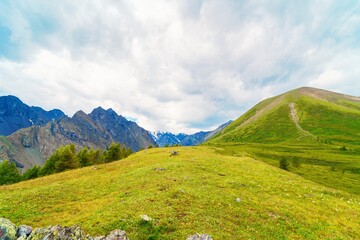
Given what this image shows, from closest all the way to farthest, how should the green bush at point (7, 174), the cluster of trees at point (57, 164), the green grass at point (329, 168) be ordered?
the green grass at point (329, 168) → the cluster of trees at point (57, 164) → the green bush at point (7, 174)

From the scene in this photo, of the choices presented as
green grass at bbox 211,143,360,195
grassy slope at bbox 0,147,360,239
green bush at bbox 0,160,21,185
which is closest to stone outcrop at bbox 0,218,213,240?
grassy slope at bbox 0,147,360,239

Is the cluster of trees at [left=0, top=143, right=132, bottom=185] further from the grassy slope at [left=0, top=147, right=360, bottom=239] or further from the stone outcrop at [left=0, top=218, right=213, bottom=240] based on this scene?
the stone outcrop at [left=0, top=218, right=213, bottom=240]

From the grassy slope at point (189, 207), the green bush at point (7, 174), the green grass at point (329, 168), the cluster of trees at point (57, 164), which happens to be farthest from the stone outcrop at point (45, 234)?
the green bush at point (7, 174)

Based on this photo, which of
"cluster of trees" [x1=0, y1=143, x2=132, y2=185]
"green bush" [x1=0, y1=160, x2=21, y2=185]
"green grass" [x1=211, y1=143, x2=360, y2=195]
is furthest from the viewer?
"green bush" [x1=0, y1=160, x2=21, y2=185]

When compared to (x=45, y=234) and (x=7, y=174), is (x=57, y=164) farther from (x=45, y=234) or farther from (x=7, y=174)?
(x=45, y=234)

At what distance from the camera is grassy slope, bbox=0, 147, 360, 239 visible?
20.2 meters

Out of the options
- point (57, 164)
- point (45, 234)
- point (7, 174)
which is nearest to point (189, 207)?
point (45, 234)

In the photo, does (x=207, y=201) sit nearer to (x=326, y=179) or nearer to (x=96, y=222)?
(x=96, y=222)

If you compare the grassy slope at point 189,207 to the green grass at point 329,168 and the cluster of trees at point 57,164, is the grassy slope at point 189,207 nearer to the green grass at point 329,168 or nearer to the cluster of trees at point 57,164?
the cluster of trees at point 57,164

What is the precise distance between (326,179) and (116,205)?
8067cm

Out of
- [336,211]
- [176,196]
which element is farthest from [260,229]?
[336,211]

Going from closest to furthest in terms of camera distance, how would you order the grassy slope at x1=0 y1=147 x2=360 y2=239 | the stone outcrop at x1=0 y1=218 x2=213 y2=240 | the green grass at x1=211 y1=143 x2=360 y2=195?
the stone outcrop at x1=0 y1=218 x2=213 y2=240 < the grassy slope at x1=0 y1=147 x2=360 y2=239 < the green grass at x1=211 y1=143 x2=360 y2=195

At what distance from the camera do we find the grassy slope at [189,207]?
66.4 ft

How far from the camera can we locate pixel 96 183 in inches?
1437
